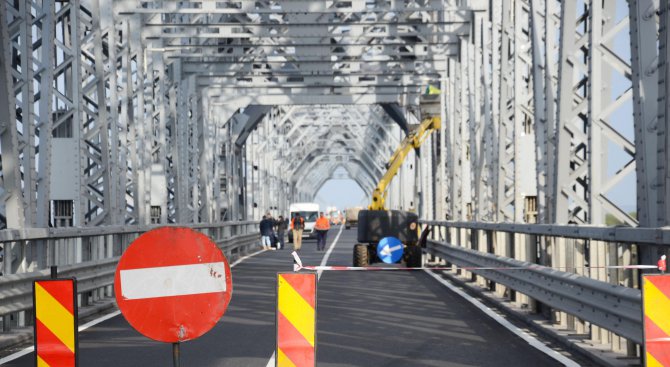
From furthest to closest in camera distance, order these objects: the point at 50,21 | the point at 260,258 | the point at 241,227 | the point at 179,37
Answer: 1. the point at 241,227
2. the point at 260,258
3. the point at 179,37
4. the point at 50,21

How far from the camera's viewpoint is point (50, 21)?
18781 millimetres

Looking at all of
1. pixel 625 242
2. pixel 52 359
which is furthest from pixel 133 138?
pixel 52 359

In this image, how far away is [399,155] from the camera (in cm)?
3981

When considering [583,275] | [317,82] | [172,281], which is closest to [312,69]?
[317,82]

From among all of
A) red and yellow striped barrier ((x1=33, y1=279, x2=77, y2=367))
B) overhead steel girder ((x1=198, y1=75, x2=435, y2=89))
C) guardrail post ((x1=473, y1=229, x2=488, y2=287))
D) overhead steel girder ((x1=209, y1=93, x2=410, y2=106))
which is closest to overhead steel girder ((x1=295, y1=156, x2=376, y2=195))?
overhead steel girder ((x1=209, y1=93, x2=410, y2=106))

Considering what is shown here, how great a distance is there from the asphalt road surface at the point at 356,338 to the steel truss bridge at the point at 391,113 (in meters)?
0.84

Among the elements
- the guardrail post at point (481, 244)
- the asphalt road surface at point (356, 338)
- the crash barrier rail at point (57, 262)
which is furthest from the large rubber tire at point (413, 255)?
the crash barrier rail at point (57, 262)

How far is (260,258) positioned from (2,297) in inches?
1046

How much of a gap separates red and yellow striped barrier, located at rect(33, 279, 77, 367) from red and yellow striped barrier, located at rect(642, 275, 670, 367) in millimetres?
3690

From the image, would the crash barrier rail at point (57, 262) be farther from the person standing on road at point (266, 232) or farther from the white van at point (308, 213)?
the white van at point (308, 213)

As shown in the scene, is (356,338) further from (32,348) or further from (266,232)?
(266,232)

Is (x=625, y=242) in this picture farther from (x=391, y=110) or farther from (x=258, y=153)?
(x=258, y=153)

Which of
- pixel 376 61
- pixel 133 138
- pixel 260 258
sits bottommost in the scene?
pixel 260 258

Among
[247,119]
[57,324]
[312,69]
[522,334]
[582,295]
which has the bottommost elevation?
[522,334]
